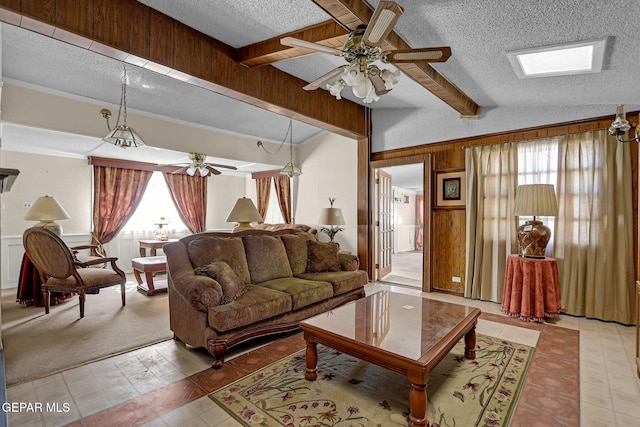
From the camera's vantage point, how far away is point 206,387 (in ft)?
7.22

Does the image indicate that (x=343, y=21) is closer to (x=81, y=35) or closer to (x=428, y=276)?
(x=81, y=35)

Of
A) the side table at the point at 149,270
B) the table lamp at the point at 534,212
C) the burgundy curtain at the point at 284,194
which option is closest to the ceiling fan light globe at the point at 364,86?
the table lamp at the point at 534,212

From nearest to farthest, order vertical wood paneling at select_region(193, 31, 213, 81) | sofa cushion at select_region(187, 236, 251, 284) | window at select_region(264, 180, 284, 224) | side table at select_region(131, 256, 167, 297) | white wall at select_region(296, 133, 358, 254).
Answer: vertical wood paneling at select_region(193, 31, 213, 81) → sofa cushion at select_region(187, 236, 251, 284) → side table at select_region(131, 256, 167, 297) → white wall at select_region(296, 133, 358, 254) → window at select_region(264, 180, 284, 224)

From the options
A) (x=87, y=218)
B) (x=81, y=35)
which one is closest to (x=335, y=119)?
(x=81, y=35)

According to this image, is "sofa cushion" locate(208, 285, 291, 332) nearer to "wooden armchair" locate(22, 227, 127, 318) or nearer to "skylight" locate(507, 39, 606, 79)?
"wooden armchair" locate(22, 227, 127, 318)

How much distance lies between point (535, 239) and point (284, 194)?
16.7ft

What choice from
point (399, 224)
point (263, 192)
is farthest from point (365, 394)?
point (399, 224)

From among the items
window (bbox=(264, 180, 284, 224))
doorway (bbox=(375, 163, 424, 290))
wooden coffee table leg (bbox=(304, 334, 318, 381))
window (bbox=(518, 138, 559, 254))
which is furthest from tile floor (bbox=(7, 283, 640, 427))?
window (bbox=(264, 180, 284, 224))

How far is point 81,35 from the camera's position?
7.50 feet

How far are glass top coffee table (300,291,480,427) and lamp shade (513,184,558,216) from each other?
157 cm

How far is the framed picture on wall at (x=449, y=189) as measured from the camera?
4.70 m

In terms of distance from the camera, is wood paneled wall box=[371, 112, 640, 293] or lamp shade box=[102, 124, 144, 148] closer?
lamp shade box=[102, 124, 144, 148]

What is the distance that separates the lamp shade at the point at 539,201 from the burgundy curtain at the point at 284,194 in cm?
484

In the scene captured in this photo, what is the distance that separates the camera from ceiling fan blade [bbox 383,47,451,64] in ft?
6.52
